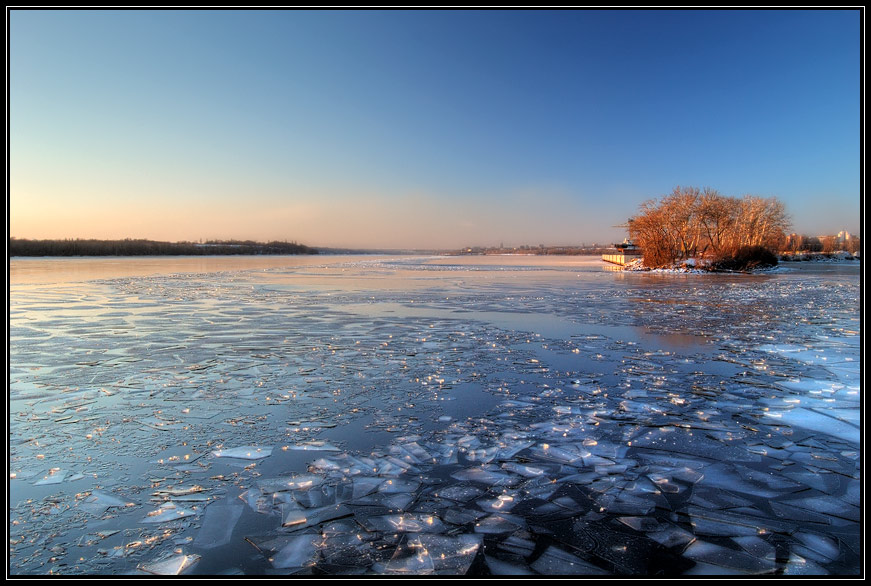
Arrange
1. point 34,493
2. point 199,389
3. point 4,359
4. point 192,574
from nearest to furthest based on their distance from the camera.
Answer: point 192,574 → point 34,493 → point 4,359 → point 199,389

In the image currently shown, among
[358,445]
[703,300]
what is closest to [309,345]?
[358,445]

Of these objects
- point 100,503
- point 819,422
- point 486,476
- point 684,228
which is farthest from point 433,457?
point 684,228

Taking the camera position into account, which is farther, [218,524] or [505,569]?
[218,524]

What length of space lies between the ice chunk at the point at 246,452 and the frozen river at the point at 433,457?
26 millimetres

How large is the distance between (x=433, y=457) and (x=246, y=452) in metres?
1.35

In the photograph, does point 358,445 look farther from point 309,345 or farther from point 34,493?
point 309,345

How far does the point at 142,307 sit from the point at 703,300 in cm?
1559

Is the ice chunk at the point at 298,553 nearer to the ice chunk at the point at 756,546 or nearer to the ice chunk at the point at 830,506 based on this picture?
the ice chunk at the point at 756,546

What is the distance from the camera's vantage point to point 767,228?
51.4m

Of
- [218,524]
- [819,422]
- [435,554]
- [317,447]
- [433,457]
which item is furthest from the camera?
[819,422]

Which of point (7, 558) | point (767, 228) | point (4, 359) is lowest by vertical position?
point (7, 558)

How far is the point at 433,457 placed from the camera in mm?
3229

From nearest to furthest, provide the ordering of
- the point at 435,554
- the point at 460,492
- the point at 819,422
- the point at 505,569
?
the point at 505,569, the point at 435,554, the point at 460,492, the point at 819,422

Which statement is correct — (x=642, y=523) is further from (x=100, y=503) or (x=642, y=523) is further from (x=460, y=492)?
(x=100, y=503)
